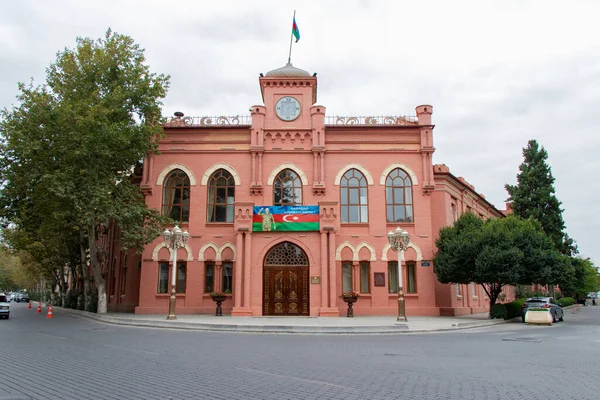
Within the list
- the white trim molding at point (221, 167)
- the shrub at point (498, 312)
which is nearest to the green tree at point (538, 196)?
the shrub at point (498, 312)

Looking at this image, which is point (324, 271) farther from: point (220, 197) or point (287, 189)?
point (220, 197)

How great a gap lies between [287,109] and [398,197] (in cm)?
847

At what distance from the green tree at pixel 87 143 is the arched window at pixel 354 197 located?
1058 cm

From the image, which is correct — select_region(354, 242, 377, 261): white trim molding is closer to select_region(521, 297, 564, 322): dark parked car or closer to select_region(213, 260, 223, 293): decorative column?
select_region(213, 260, 223, 293): decorative column

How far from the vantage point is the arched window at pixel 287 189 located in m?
28.0

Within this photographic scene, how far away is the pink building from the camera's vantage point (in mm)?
26188

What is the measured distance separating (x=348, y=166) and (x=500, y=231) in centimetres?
907

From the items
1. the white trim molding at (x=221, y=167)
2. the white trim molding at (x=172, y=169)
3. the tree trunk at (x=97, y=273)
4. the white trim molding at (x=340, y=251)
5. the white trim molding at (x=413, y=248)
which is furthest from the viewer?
the white trim molding at (x=172, y=169)

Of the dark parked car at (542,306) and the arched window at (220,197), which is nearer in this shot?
the dark parked car at (542,306)

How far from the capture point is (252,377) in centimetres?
852

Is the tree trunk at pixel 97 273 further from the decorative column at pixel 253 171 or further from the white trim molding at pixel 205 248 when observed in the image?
the decorative column at pixel 253 171

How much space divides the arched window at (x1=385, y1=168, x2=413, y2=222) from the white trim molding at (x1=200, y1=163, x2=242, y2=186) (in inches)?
347

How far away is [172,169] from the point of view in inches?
1126

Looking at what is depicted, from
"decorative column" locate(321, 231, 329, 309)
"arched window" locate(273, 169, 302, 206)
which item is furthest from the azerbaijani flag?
"decorative column" locate(321, 231, 329, 309)
